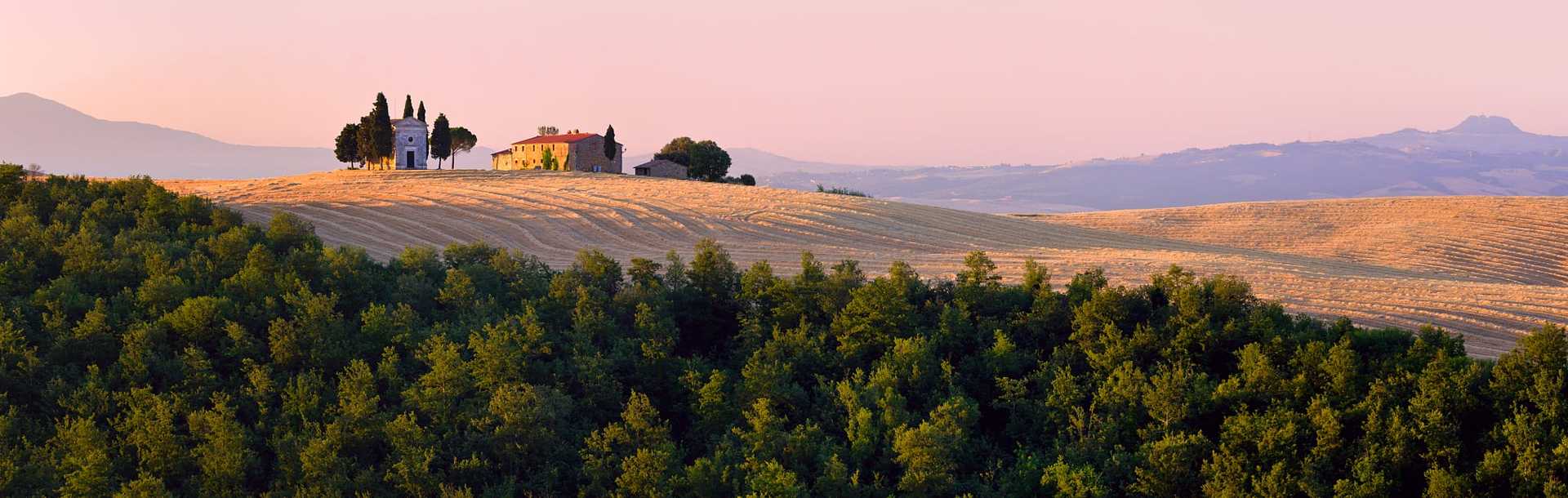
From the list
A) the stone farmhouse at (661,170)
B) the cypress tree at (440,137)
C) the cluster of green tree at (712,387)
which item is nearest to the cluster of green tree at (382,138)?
the cypress tree at (440,137)

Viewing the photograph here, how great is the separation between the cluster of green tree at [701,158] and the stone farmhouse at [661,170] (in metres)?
2.42

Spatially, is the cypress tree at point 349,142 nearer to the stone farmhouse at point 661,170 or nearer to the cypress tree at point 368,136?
the cypress tree at point 368,136

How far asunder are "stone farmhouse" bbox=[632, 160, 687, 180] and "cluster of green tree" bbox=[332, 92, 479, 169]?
44.5ft

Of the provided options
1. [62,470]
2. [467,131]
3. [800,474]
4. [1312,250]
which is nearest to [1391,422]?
[800,474]

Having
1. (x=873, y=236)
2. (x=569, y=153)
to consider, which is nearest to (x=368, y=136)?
(x=569, y=153)

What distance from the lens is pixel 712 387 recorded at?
1909 centimetres

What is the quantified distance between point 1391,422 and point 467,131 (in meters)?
74.1

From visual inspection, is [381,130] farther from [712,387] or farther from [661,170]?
[712,387]

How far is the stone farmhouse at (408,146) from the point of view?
65.7 meters

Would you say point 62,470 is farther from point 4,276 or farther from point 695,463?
point 695,463

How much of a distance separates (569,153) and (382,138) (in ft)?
44.3

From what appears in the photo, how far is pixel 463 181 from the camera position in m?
57.4

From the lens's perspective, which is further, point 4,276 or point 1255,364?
point 4,276

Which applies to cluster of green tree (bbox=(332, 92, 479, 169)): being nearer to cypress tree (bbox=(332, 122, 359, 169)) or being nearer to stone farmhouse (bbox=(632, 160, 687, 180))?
cypress tree (bbox=(332, 122, 359, 169))
